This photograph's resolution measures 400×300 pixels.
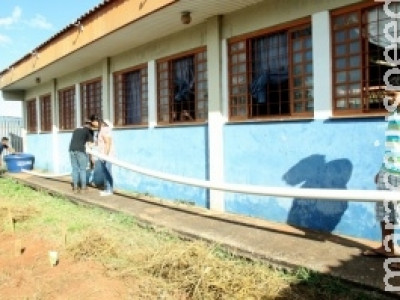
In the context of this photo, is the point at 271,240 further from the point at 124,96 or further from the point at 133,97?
the point at 124,96

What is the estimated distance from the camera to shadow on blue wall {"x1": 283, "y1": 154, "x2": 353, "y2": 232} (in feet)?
19.0

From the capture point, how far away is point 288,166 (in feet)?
21.3

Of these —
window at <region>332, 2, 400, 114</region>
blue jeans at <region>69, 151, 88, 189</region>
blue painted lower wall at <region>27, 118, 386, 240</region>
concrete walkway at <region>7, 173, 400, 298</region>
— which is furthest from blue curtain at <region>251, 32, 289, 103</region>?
blue jeans at <region>69, 151, 88, 189</region>

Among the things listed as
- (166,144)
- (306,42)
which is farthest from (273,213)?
(166,144)

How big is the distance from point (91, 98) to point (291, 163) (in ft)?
25.5

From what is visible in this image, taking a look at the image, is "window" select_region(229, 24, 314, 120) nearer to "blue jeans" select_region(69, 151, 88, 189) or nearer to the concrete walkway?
the concrete walkway

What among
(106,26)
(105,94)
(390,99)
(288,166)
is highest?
(106,26)

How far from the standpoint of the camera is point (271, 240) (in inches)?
220

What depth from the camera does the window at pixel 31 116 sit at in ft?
59.3

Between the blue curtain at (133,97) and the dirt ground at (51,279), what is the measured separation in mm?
4710

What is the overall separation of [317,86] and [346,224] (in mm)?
1909

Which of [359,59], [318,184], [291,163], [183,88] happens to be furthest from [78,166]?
[359,59]

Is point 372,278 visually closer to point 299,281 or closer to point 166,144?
point 299,281

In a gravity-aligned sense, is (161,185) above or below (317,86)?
below
